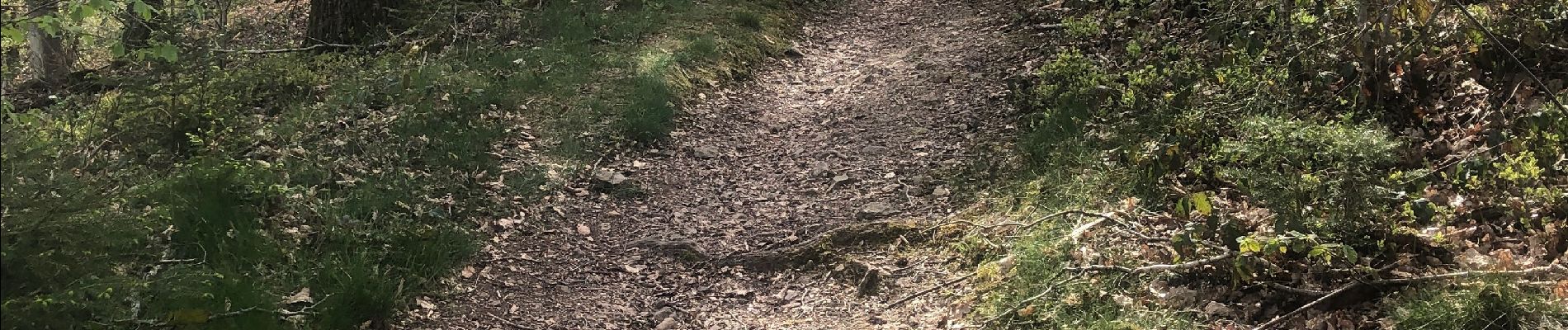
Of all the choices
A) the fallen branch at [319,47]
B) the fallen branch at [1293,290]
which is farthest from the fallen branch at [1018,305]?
the fallen branch at [319,47]

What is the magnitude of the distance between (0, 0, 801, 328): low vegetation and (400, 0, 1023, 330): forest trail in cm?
30

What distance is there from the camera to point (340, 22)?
845cm

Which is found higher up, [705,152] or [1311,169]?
[1311,169]

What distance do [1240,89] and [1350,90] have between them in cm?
58

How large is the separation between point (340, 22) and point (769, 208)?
480cm

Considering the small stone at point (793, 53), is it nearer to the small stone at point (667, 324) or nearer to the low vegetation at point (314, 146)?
the low vegetation at point (314, 146)

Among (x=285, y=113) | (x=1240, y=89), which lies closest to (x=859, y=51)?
(x=1240, y=89)

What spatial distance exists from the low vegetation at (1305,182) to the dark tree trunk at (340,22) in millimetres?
5931

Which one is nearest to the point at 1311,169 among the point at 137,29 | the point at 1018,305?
the point at 1018,305

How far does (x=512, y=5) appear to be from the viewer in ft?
31.0

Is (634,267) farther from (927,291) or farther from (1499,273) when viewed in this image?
(1499,273)

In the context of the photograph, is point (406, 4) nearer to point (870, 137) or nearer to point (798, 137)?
point (798, 137)

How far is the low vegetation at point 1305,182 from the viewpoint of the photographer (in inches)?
151

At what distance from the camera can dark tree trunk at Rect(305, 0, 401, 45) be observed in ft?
27.5
